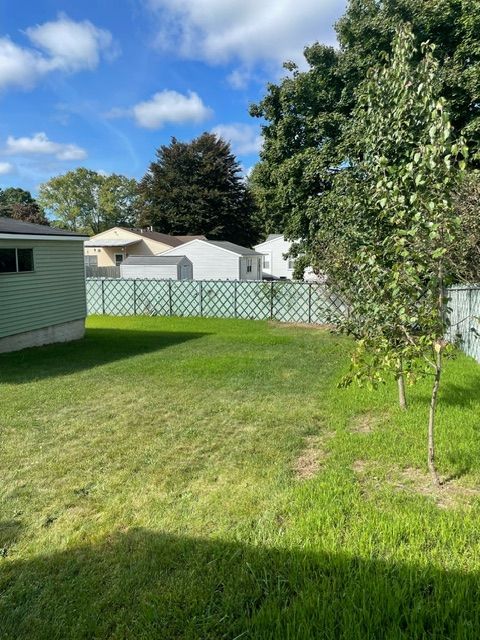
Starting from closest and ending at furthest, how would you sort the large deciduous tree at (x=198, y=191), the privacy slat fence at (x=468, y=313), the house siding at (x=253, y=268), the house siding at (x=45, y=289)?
the privacy slat fence at (x=468, y=313), the house siding at (x=45, y=289), the house siding at (x=253, y=268), the large deciduous tree at (x=198, y=191)

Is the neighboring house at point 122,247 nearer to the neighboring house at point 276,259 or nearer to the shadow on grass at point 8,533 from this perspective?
the neighboring house at point 276,259

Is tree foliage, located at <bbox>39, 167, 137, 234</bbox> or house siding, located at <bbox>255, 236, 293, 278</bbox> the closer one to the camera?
house siding, located at <bbox>255, 236, 293, 278</bbox>

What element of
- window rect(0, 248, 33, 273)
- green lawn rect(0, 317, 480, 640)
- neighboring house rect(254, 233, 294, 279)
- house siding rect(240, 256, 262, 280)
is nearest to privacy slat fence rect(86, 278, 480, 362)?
window rect(0, 248, 33, 273)

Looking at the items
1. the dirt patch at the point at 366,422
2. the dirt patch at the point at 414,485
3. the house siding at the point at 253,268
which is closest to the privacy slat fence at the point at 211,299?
the house siding at the point at 253,268

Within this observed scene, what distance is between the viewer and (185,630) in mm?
1825

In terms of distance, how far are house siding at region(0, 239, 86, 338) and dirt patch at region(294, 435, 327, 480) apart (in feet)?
24.2

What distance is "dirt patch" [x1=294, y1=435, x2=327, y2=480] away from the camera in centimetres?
340

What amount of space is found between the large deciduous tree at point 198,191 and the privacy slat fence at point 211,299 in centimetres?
1997

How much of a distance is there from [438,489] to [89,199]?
2131 inches

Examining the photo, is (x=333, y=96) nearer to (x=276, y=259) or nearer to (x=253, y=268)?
(x=253, y=268)

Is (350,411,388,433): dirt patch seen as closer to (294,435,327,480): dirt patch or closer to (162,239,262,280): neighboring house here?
(294,435,327,480): dirt patch

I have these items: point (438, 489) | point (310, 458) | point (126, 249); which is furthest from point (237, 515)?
point (126, 249)

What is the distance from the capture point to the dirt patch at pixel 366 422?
4332mm

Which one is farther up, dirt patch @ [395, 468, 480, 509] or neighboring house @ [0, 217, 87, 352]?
neighboring house @ [0, 217, 87, 352]
